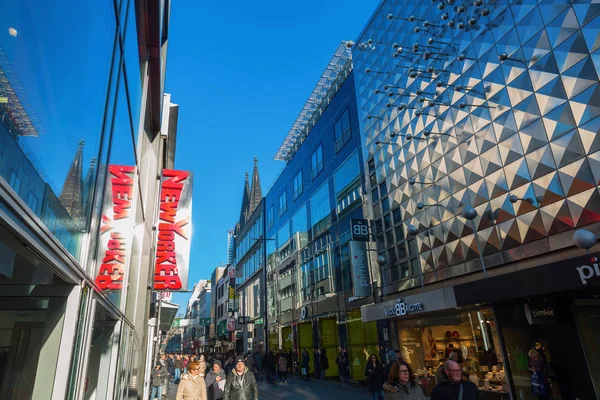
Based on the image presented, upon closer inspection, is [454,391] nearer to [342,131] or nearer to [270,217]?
[342,131]

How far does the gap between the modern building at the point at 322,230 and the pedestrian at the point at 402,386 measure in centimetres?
1447

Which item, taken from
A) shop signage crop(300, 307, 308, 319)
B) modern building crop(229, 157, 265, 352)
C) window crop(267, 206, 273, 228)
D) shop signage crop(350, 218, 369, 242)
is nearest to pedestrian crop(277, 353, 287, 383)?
shop signage crop(300, 307, 308, 319)

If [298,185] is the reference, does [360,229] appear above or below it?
below

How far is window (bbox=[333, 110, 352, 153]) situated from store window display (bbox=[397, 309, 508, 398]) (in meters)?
10.9

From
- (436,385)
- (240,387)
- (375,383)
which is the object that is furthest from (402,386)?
(375,383)

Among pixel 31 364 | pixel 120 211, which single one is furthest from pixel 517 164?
pixel 31 364

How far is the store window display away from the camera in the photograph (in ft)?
43.5

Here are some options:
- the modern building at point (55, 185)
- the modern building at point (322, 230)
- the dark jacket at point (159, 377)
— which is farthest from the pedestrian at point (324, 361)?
the modern building at point (55, 185)

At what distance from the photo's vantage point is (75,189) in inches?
108

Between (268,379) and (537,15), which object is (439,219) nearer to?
(537,15)

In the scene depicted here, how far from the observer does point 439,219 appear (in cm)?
1549

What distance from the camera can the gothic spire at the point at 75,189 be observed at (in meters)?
2.52

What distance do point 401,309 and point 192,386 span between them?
9919 mm

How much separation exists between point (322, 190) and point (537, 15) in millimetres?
17246
